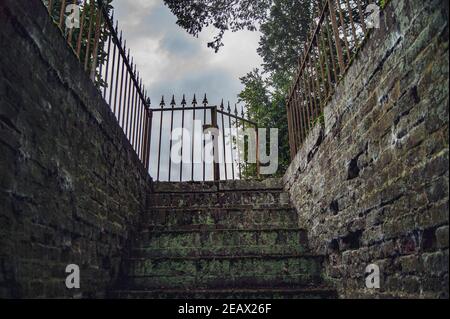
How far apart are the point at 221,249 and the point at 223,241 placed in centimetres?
11

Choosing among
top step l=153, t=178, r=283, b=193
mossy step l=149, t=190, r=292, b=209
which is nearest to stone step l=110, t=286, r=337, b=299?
mossy step l=149, t=190, r=292, b=209

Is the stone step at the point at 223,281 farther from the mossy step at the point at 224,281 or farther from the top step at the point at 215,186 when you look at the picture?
the top step at the point at 215,186

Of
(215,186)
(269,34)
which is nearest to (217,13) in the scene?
(269,34)

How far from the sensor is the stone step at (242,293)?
2.89m

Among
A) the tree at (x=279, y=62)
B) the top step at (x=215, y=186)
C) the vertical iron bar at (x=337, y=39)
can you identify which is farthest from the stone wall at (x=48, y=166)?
the tree at (x=279, y=62)

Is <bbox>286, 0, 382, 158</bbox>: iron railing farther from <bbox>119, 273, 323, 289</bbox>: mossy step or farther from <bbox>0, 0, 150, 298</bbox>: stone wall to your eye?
<bbox>0, 0, 150, 298</bbox>: stone wall

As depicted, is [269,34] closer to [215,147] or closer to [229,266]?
[215,147]

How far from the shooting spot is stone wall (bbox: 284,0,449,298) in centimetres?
158

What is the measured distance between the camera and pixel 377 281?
2242 mm

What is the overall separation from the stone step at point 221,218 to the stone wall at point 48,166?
1.19 meters

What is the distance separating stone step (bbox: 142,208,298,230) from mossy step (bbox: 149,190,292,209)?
1.12 ft

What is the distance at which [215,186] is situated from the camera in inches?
200

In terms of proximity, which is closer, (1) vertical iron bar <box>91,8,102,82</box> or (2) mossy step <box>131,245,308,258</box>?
(1) vertical iron bar <box>91,8,102,82</box>

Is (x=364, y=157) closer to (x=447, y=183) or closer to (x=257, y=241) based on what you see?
(x=447, y=183)
